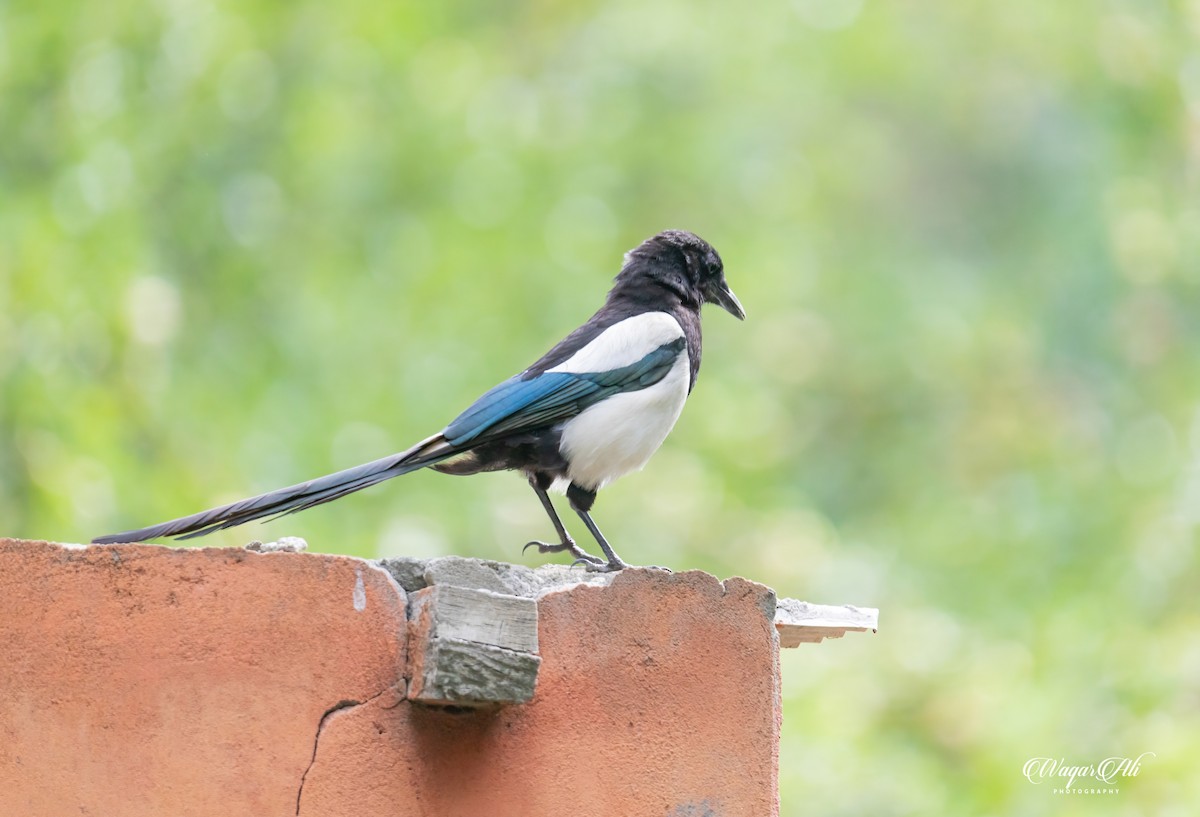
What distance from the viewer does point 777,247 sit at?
865cm

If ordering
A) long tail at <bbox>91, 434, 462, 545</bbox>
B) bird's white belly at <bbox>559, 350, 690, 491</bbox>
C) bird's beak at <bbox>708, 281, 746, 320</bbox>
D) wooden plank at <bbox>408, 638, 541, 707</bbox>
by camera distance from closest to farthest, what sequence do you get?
wooden plank at <bbox>408, 638, 541, 707</bbox>
long tail at <bbox>91, 434, 462, 545</bbox>
bird's white belly at <bbox>559, 350, 690, 491</bbox>
bird's beak at <bbox>708, 281, 746, 320</bbox>

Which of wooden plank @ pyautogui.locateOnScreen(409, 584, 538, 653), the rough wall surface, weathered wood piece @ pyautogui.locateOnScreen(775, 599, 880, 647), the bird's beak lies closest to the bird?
the bird's beak


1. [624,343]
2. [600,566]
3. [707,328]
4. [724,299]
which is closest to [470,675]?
[600,566]

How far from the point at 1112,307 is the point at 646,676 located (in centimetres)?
779

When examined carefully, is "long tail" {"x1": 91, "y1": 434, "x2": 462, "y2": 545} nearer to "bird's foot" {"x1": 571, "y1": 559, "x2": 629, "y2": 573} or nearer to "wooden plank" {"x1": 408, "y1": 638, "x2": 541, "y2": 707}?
"bird's foot" {"x1": 571, "y1": 559, "x2": 629, "y2": 573}

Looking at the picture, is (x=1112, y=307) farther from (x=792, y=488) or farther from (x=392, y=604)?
(x=392, y=604)

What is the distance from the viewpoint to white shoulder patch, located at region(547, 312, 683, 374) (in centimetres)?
379

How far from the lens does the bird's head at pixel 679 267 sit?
167 inches

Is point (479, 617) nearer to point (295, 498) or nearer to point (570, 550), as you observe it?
point (295, 498)

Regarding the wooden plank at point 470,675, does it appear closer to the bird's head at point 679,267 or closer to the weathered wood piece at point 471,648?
the weathered wood piece at point 471,648

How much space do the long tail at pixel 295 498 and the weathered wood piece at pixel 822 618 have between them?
79cm

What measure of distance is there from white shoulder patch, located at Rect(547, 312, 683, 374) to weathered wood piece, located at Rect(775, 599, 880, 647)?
0.82 metres

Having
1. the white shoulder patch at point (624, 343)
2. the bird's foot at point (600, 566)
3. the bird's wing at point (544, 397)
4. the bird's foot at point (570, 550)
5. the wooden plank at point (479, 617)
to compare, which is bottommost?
the wooden plank at point (479, 617)

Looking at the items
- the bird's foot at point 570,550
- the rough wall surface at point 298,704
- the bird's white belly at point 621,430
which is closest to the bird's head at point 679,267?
the bird's white belly at point 621,430
